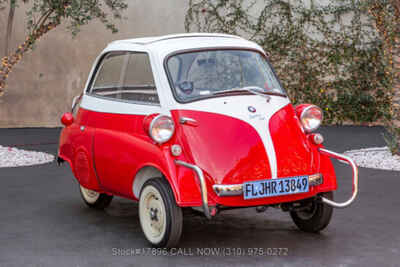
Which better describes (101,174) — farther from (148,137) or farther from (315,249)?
(315,249)

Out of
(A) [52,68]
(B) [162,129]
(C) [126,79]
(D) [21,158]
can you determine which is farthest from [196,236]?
(A) [52,68]

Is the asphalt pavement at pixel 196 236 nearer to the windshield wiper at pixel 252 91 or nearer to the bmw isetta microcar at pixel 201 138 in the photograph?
the bmw isetta microcar at pixel 201 138

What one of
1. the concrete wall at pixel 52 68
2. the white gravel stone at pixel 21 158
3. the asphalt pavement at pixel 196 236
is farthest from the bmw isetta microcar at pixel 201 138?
the concrete wall at pixel 52 68

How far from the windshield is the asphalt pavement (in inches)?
40.8

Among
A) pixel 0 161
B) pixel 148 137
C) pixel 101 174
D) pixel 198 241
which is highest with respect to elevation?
pixel 148 137

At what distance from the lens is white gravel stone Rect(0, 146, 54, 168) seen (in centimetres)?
945

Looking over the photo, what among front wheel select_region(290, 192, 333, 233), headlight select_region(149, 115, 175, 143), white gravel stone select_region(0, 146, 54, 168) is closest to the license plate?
front wheel select_region(290, 192, 333, 233)

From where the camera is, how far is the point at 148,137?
16.2 feet

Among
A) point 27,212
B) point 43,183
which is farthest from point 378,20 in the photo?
point 27,212

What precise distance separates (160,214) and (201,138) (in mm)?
659

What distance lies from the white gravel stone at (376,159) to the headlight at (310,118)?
4175 mm

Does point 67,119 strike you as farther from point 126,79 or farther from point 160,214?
point 160,214

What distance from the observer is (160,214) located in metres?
4.81

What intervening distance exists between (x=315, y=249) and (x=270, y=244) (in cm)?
36
